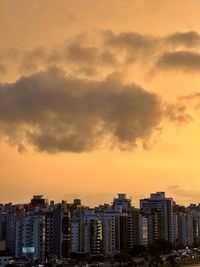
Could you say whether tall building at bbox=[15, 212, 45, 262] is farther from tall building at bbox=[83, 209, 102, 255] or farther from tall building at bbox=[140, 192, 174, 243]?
tall building at bbox=[140, 192, 174, 243]

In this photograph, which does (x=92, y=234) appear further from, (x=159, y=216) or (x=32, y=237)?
(x=159, y=216)

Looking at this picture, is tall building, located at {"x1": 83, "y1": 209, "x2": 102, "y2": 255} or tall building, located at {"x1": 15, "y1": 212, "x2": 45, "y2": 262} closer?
tall building, located at {"x1": 15, "y1": 212, "x2": 45, "y2": 262}

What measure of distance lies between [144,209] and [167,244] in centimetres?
2256

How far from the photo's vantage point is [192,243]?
139750mm

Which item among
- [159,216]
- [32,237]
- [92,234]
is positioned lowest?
[32,237]

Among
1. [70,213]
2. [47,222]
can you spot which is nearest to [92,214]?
[70,213]

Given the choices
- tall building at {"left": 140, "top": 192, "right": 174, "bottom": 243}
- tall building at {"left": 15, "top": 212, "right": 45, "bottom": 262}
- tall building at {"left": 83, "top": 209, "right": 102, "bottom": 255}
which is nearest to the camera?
tall building at {"left": 15, "top": 212, "right": 45, "bottom": 262}

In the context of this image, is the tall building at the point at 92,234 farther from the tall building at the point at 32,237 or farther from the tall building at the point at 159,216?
the tall building at the point at 159,216

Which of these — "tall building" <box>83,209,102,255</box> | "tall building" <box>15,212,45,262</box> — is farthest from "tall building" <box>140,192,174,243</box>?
"tall building" <box>15,212,45,262</box>

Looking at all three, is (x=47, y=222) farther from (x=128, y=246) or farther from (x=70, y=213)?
(x=128, y=246)

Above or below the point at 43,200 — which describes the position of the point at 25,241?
below

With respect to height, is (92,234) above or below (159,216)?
below

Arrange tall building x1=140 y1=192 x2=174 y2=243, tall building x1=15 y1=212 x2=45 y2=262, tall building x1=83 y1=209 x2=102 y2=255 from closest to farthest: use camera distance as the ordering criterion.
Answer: tall building x1=15 y1=212 x2=45 y2=262
tall building x1=83 y1=209 x2=102 y2=255
tall building x1=140 y1=192 x2=174 y2=243

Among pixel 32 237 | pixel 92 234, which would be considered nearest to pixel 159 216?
pixel 92 234
